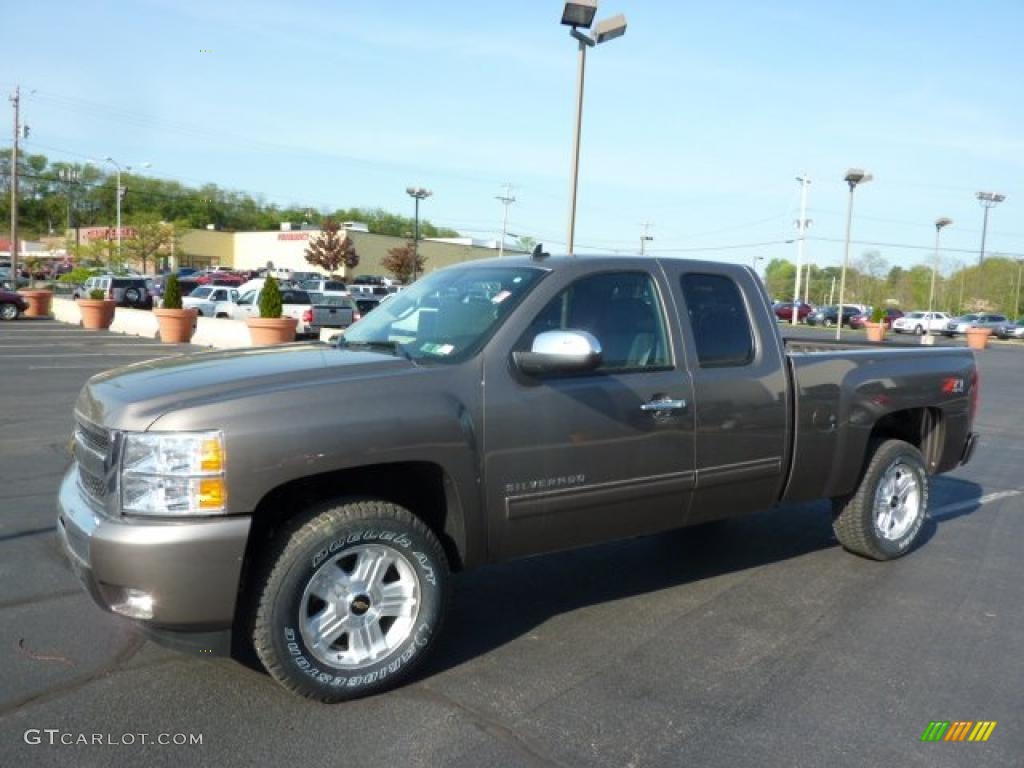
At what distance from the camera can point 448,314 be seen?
14.4 feet

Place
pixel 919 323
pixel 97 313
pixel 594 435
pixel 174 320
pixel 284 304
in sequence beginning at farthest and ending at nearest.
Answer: pixel 919 323
pixel 284 304
pixel 97 313
pixel 174 320
pixel 594 435

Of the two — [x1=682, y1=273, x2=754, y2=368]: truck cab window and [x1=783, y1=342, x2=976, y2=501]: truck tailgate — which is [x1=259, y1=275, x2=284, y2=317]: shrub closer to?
[x1=783, y1=342, x2=976, y2=501]: truck tailgate

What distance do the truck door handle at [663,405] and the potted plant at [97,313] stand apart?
91.6 ft

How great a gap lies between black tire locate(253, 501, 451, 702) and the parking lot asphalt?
13cm

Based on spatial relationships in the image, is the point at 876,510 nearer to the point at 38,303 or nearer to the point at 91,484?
the point at 91,484

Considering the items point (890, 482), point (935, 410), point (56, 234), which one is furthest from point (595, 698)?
point (56, 234)

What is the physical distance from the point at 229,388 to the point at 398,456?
2.34ft

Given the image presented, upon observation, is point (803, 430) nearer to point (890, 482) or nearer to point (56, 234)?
point (890, 482)

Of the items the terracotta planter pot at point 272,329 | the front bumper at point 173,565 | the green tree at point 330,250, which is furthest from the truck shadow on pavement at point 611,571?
the green tree at point 330,250

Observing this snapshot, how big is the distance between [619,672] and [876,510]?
261 centimetres

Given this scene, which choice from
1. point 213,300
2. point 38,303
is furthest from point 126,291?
point 213,300

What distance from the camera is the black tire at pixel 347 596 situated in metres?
3.47

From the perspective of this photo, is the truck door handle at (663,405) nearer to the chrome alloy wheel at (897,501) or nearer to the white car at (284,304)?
the chrome alloy wheel at (897,501)

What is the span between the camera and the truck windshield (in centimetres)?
412
